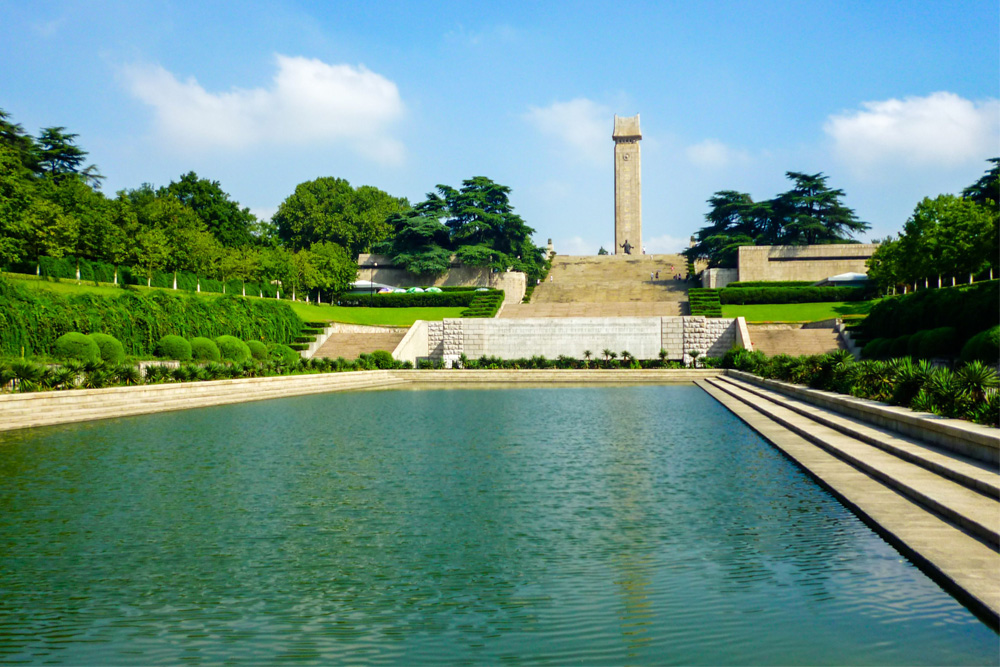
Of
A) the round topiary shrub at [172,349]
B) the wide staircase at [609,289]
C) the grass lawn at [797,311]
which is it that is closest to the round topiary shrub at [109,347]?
the round topiary shrub at [172,349]

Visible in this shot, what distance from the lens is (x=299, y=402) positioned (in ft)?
70.5

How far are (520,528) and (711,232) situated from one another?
58.7 m

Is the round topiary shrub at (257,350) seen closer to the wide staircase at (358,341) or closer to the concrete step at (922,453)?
the wide staircase at (358,341)

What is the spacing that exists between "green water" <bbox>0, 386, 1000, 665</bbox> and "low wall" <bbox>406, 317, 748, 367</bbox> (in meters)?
26.1

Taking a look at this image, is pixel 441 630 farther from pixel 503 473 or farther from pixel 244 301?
pixel 244 301

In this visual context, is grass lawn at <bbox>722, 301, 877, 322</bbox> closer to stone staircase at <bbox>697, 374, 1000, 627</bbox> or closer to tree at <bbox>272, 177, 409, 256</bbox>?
stone staircase at <bbox>697, 374, 1000, 627</bbox>

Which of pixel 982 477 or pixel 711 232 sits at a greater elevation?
pixel 711 232

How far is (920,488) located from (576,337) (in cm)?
3043

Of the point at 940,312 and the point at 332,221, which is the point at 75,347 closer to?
the point at 940,312

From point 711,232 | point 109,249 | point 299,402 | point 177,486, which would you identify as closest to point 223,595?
point 177,486

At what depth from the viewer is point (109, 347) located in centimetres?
2470

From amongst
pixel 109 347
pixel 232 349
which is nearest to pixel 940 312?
pixel 232 349

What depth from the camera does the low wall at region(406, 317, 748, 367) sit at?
3744cm

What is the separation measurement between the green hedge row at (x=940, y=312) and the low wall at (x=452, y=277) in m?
27.1
